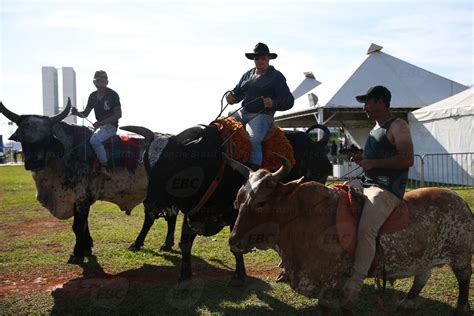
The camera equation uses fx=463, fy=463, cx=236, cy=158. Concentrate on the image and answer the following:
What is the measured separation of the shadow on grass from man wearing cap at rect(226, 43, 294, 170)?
1512 mm

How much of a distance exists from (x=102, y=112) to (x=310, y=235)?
4.62m

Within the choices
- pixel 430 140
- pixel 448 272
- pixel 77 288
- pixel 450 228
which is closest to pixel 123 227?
pixel 77 288

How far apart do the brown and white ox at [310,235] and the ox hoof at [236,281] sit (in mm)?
1734

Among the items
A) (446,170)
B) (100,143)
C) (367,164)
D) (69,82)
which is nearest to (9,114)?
(100,143)

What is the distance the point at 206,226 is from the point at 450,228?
2.67m

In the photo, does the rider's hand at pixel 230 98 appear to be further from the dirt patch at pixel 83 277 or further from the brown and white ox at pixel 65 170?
the dirt patch at pixel 83 277

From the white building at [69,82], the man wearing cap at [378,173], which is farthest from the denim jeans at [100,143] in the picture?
the white building at [69,82]

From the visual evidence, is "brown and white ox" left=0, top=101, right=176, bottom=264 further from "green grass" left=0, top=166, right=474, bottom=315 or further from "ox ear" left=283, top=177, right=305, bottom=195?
"ox ear" left=283, top=177, right=305, bottom=195

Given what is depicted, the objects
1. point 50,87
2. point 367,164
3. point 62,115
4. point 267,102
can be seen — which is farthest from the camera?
point 50,87

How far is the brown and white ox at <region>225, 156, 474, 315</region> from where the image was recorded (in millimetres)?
3828

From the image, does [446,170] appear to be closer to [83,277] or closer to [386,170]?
[386,170]

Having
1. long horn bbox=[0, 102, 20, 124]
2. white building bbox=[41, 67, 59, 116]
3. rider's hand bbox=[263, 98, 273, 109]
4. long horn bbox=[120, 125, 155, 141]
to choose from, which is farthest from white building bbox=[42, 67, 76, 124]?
rider's hand bbox=[263, 98, 273, 109]

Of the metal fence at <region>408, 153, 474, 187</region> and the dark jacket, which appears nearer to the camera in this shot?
the dark jacket

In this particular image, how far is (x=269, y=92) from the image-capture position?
584cm
